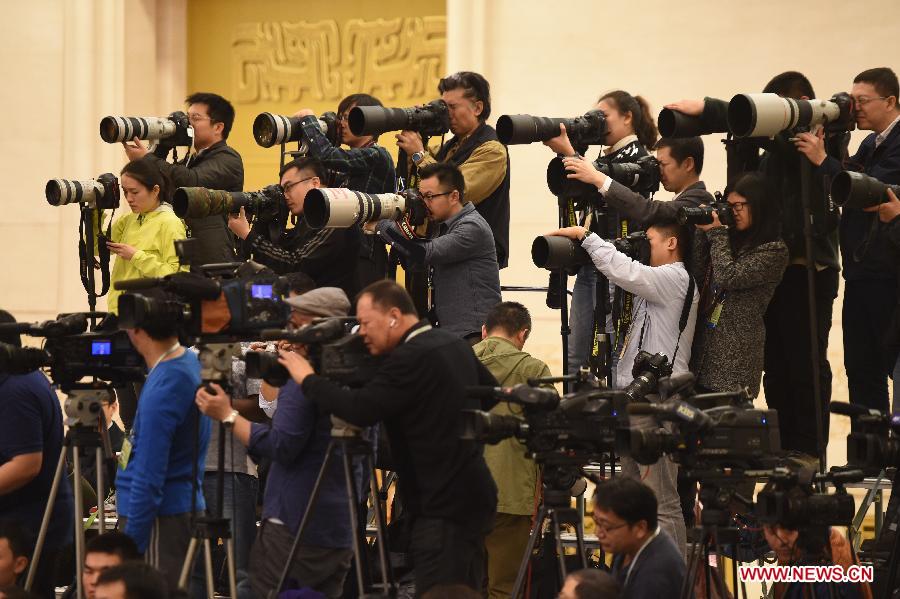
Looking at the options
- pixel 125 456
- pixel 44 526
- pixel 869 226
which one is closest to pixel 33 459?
pixel 44 526

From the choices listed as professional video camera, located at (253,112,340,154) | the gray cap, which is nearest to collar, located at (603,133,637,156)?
professional video camera, located at (253,112,340,154)

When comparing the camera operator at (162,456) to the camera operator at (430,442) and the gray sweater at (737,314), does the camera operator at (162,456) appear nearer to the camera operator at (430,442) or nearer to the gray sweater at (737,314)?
the camera operator at (430,442)

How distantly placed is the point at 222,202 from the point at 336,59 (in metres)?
4.03

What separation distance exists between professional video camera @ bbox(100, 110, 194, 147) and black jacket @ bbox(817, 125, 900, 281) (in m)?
2.94

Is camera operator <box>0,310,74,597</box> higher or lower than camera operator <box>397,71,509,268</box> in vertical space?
lower

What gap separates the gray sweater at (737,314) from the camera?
561 cm

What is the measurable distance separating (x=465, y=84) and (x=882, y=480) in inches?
95.9

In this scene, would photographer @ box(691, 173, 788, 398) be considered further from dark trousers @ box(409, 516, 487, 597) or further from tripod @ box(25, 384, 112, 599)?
tripod @ box(25, 384, 112, 599)

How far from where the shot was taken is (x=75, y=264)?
959 centimetres

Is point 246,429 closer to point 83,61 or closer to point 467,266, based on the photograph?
point 467,266

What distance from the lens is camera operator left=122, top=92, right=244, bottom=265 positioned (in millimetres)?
6656

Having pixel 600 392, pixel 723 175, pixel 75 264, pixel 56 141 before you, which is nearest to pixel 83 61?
pixel 56 141

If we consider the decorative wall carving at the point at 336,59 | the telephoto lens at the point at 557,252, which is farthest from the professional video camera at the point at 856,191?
the decorative wall carving at the point at 336,59

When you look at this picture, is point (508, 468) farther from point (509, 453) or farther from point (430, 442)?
point (430, 442)
